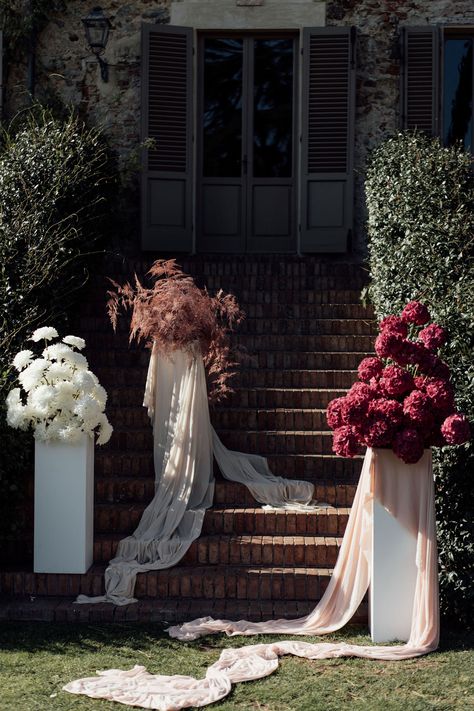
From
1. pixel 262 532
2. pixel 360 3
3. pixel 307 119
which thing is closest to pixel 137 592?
pixel 262 532

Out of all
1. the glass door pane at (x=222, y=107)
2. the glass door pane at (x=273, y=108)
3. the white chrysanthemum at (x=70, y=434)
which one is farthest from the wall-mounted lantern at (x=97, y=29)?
the white chrysanthemum at (x=70, y=434)

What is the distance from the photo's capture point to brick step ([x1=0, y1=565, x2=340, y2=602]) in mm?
5500

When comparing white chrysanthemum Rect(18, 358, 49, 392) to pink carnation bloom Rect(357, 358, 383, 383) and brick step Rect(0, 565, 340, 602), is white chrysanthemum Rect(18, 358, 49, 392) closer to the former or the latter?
brick step Rect(0, 565, 340, 602)

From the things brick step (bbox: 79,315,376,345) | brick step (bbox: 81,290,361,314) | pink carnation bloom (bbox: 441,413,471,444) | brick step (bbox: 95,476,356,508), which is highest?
brick step (bbox: 81,290,361,314)

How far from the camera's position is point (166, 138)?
9.50 meters

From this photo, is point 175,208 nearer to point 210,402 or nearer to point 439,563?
point 210,402

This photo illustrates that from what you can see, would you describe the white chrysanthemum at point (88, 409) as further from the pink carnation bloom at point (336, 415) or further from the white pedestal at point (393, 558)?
the white pedestal at point (393, 558)

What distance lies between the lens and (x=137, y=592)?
553 cm

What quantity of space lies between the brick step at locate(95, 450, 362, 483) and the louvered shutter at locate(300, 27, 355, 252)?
139 inches

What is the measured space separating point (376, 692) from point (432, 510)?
1029mm

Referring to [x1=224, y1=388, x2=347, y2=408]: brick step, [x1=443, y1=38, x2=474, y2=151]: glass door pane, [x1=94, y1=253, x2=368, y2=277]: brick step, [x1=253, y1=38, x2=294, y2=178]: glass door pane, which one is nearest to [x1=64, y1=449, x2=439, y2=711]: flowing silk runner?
[x1=224, y1=388, x2=347, y2=408]: brick step

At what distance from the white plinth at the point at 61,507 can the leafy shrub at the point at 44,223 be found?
23 centimetres

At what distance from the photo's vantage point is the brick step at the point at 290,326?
786 centimetres

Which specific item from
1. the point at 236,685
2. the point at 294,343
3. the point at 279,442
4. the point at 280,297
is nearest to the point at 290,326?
the point at 294,343
